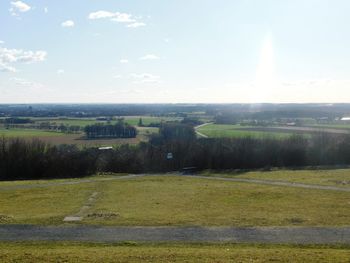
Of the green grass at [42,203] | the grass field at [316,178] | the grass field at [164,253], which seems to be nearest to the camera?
the grass field at [164,253]

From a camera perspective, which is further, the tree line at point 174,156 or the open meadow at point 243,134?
the open meadow at point 243,134

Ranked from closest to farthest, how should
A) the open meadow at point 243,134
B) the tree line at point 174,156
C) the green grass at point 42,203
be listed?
the green grass at point 42,203 → the tree line at point 174,156 → the open meadow at point 243,134

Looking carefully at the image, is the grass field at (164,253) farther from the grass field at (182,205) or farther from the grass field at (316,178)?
the grass field at (316,178)

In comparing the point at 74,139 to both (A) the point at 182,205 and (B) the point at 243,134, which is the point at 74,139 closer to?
(B) the point at 243,134

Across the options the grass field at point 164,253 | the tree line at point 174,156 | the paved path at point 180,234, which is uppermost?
the grass field at point 164,253

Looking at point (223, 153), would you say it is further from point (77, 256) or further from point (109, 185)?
point (77, 256)

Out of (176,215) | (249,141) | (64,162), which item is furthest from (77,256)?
(249,141)

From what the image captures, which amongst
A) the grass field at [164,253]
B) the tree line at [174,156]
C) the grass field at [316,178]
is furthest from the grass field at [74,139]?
the grass field at [164,253]
